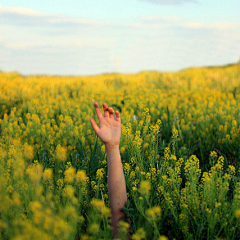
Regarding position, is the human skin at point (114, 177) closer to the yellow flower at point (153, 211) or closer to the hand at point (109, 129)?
the hand at point (109, 129)

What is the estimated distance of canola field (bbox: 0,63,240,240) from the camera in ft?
6.27

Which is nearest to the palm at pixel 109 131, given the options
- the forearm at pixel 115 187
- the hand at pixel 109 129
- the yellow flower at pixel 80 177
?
the hand at pixel 109 129

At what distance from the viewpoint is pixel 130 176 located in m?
2.74

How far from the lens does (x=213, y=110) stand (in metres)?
5.34

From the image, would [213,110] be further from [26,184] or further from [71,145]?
[26,184]

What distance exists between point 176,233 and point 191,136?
7.45 feet

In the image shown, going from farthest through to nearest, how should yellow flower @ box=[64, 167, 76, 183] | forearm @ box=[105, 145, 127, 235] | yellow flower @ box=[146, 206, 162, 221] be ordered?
1. forearm @ box=[105, 145, 127, 235]
2. yellow flower @ box=[64, 167, 76, 183]
3. yellow flower @ box=[146, 206, 162, 221]

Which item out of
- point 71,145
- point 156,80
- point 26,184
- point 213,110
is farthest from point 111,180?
point 156,80

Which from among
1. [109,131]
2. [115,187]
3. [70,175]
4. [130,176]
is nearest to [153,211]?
[115,187]

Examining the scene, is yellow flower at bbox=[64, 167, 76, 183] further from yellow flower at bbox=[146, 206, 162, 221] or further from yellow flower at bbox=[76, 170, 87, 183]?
yellow flower at bbox=[146, 206, 162, 221]

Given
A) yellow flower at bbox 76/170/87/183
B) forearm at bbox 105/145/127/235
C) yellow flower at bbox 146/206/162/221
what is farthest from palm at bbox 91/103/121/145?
yellow flower at bbox 146/206/162/221

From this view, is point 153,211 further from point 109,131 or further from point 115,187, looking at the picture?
point 109,131

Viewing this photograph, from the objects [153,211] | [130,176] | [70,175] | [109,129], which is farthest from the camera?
[130,176]

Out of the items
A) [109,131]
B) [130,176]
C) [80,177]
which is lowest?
[130,176]
